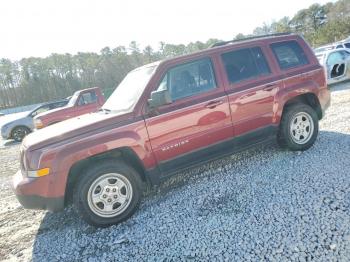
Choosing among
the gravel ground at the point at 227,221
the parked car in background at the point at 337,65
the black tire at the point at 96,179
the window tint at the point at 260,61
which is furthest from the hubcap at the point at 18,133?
the parked car in background at the point at 337,65

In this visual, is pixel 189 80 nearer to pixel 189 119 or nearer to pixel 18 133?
pixel 189 119

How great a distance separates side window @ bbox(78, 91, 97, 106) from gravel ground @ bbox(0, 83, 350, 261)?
7005 millimetres

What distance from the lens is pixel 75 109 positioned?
11.4 m

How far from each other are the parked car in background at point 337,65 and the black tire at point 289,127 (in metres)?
7.48

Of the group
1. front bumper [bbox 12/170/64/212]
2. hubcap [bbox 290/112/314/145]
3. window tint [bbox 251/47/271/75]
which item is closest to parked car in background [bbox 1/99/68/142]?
front bumper [bbox 12/170/64/212]

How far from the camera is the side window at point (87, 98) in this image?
11623mm

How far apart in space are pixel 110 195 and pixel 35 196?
873 mm

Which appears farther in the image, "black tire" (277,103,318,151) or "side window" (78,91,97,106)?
"side window" (78,91,97,106)

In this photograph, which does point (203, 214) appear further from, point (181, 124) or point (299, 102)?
point (299, 102)

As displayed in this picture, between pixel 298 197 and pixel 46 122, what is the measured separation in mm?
9975

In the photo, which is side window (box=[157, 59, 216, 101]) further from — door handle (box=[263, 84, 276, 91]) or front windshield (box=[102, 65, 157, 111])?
door handle (box=[263, 84, 276, 91])

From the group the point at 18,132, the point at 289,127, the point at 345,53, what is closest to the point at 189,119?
the point at 289,127

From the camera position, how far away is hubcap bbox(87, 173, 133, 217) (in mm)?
3613

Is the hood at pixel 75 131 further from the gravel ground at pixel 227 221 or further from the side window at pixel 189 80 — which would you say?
the gravel ground at pixel 227 221
